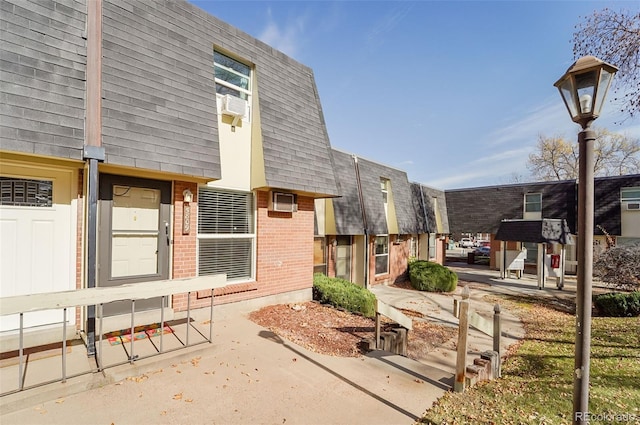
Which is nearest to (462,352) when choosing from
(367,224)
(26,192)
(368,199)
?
(26,192)

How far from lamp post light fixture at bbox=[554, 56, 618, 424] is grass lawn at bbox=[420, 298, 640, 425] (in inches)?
48.0

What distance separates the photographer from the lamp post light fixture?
2.66 m

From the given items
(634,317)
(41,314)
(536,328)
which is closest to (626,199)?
(634,317)

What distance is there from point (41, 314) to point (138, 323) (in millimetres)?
1271

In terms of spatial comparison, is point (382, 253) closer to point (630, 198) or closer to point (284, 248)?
point (284, 248)

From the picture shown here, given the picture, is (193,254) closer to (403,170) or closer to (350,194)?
(350,194)

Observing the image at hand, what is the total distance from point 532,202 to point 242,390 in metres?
24.0

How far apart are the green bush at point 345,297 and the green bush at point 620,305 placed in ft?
25.9

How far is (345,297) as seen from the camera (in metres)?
7.95

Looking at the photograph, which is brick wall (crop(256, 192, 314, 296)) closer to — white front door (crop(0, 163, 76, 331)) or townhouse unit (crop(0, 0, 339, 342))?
townhouse unit (crop(0, 0, 339, 342))

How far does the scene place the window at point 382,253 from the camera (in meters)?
13.8

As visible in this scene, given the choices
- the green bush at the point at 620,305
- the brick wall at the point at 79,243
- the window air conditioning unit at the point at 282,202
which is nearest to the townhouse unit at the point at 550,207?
the green bush at the point at 620,305

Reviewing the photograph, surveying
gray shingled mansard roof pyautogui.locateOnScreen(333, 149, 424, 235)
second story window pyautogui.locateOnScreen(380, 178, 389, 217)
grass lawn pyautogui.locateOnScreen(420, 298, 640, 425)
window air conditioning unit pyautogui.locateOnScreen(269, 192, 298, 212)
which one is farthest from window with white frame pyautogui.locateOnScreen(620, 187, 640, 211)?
window air conditioning unit pyautogui.locateOnScreen(269, 192, 298, 212)

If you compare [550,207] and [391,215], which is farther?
[550,207]
